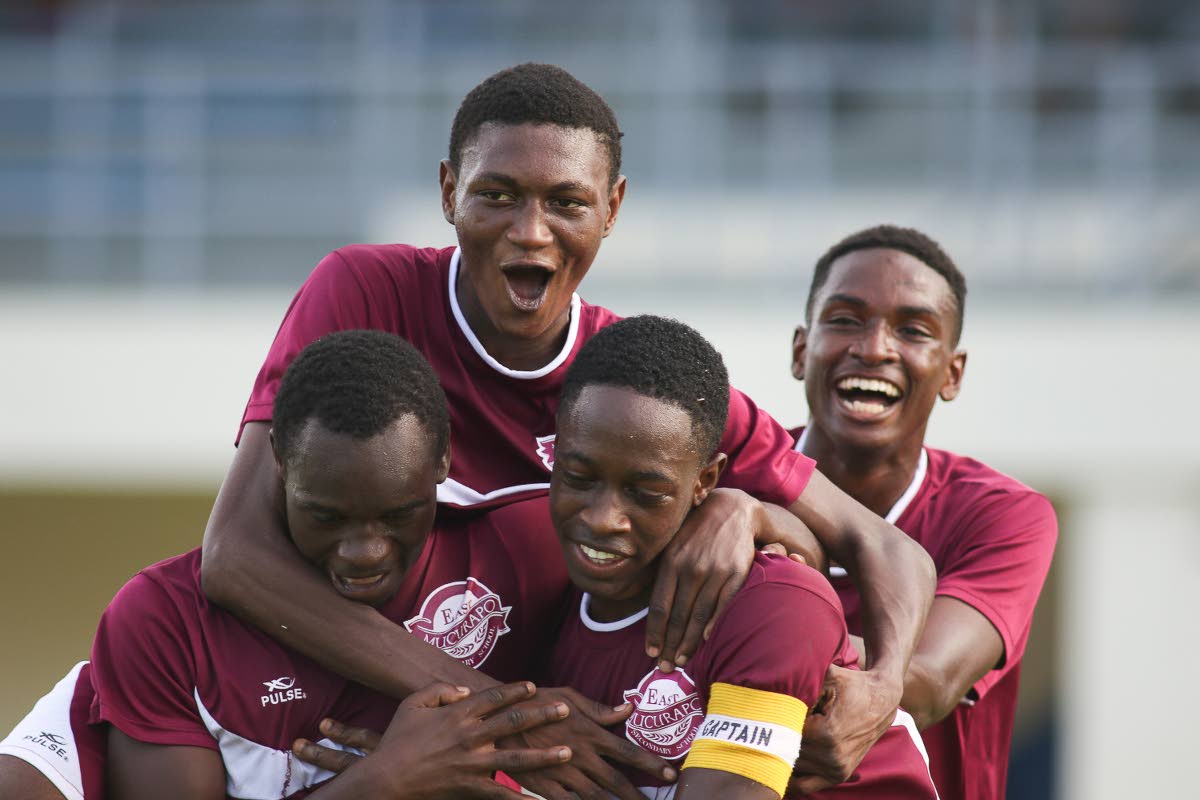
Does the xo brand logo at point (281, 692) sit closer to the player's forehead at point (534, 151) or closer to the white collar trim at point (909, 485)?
the player's forehead at point (534, 151)

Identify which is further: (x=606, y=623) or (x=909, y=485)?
(x=909, y=485)

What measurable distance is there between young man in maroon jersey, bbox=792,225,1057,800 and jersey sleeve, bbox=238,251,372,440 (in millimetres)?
1205

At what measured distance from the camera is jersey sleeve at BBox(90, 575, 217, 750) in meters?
2.74

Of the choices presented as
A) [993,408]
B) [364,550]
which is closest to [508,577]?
[364,550]

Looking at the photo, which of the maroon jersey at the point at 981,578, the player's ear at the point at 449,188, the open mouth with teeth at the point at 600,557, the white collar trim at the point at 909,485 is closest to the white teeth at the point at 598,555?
the open mouth with teeth at the point at 600,557

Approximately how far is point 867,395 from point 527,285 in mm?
1057

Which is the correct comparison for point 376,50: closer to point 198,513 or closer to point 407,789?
point 198,513

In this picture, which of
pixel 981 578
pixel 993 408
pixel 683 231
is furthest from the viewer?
pixel 683 231

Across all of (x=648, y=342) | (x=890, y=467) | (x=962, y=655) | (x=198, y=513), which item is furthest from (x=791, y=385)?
(x=648, y=342)

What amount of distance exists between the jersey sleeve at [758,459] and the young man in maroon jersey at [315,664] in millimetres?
550

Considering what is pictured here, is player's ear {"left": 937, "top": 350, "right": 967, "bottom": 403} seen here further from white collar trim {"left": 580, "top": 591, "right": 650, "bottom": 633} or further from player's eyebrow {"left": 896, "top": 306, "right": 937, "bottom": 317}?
white collar trim {"left": 580, "top": 591, "right": 650, "bottom": 633}

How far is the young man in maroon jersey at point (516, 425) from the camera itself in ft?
9.08

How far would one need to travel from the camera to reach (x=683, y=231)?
9070 millimetres

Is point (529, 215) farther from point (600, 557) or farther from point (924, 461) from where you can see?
point (924, 461)
